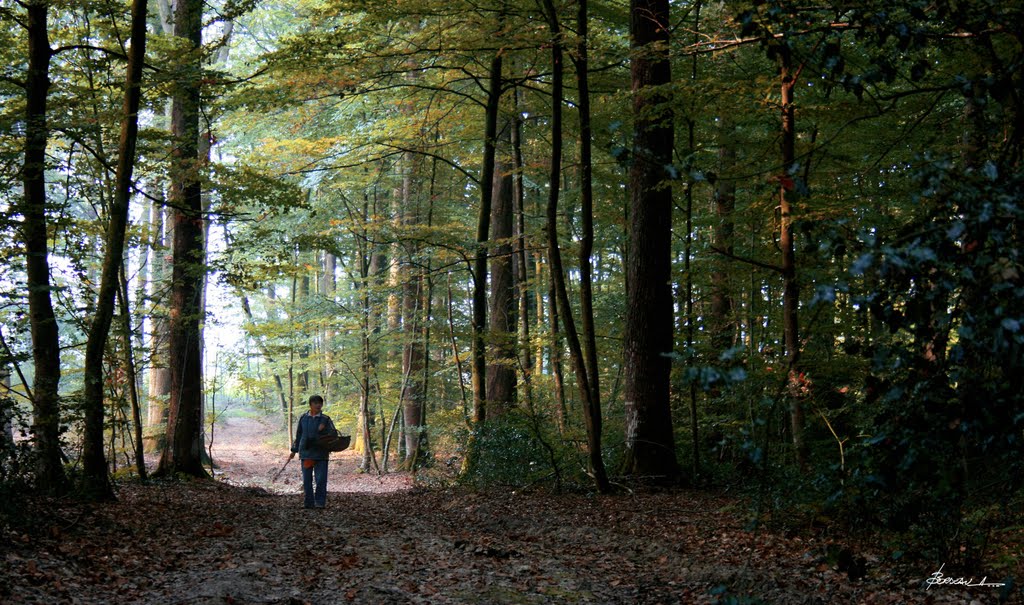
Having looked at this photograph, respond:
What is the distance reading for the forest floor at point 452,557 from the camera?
5246mm

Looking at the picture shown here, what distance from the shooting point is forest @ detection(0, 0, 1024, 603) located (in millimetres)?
3035

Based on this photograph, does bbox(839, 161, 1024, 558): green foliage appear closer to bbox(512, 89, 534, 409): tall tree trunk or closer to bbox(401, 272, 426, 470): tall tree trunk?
bbox(512, 89, 534, 409): tall tree trunk

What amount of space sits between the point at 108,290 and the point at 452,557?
5.15 m

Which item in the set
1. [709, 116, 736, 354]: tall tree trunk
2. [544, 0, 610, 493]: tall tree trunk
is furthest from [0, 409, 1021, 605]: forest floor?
[709, 116, 736, 354]: tall tree trunk

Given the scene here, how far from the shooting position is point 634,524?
8172 mm

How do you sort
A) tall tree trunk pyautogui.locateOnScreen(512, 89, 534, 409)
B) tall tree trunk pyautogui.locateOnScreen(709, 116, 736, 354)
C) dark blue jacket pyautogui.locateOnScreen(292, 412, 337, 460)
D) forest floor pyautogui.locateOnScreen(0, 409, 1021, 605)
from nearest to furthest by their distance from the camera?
forest floor pyautogui.locateOnScreen(0, 409, 1021, 605) < tall tree trunk pyautogui.locateOnScreen(709, 116, 736, 354) < dark blue jacket pyautogui.locateOnScreen(292, 412, 337, 460) < tall tree trunk pyautogui.locateOnScreen(512, 89, 534, 409)

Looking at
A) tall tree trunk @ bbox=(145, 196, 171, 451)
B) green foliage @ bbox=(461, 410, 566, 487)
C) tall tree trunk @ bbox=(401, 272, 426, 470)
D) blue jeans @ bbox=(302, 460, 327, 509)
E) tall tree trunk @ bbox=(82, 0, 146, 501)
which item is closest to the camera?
tall tree trunk @ bbox=(82, 0, 146, 501)

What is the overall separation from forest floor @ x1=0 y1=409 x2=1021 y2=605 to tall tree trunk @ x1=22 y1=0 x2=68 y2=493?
0.68 m

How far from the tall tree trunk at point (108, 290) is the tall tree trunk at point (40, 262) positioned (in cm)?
32

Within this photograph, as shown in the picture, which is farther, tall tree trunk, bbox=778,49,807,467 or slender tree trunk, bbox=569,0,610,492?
slender tree trunk, bbox=569,0,610,492

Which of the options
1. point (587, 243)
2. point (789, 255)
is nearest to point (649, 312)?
point (587, 243)

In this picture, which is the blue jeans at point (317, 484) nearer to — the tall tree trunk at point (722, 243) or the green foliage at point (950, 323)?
the tall tree trunk at point (722, 243)

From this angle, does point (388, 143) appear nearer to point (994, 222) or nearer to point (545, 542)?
point (545, 542)
